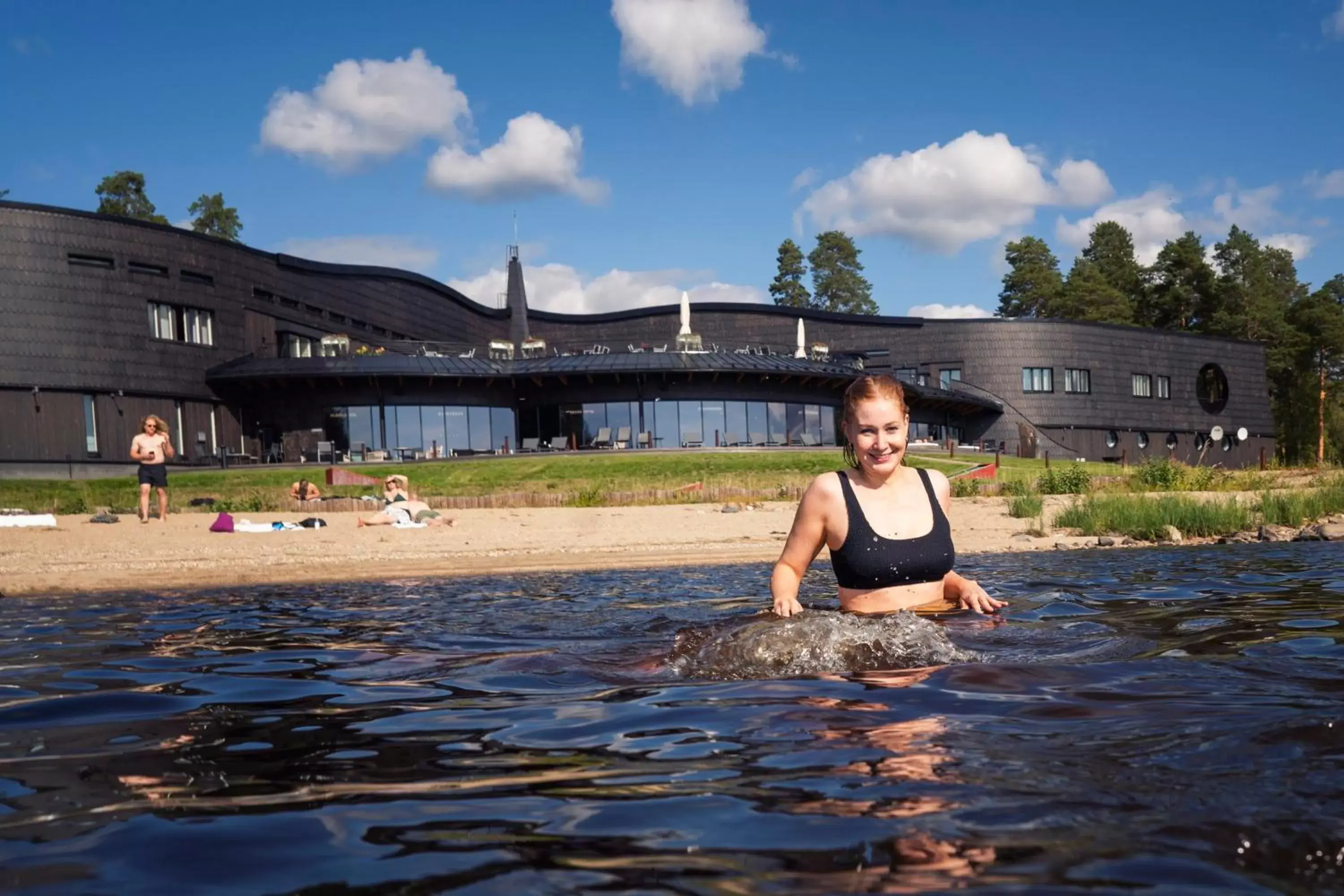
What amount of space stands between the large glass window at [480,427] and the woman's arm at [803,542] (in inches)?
1410

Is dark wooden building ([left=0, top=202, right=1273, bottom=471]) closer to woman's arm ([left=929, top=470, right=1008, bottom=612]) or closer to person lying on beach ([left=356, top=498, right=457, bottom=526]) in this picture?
person lying on beach ([left=356, top=498, right=457, bottom=526])

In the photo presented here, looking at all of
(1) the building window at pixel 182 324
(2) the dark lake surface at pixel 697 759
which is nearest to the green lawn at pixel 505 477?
(1) the building window at pixel 182 324

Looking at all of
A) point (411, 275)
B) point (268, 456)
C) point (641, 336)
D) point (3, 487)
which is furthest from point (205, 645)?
point (641, 336)

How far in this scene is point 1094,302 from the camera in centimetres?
8006

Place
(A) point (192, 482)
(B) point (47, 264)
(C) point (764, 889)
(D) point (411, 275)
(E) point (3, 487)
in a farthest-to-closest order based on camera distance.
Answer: (D) point (411, 275)
(B) point (47, 264)
(A) point (192, 482)
(E) point (3, 487)
(C) point (764, 889)

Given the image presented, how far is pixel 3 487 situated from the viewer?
84.6 feet

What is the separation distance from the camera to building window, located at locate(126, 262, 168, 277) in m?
34.6

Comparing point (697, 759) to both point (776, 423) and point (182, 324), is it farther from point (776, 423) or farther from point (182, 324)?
point (776, 423)

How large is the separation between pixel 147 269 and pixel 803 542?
116 feet

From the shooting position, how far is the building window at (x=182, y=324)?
35750 mm

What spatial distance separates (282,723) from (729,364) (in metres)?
35.6

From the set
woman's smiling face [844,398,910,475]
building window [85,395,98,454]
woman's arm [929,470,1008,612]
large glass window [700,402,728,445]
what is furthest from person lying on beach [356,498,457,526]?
large glass window [700,402,728,445]

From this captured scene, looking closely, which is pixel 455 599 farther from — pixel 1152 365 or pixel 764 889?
pixel 1152 365

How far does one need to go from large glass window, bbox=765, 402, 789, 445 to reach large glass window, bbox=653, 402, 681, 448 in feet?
12.0
